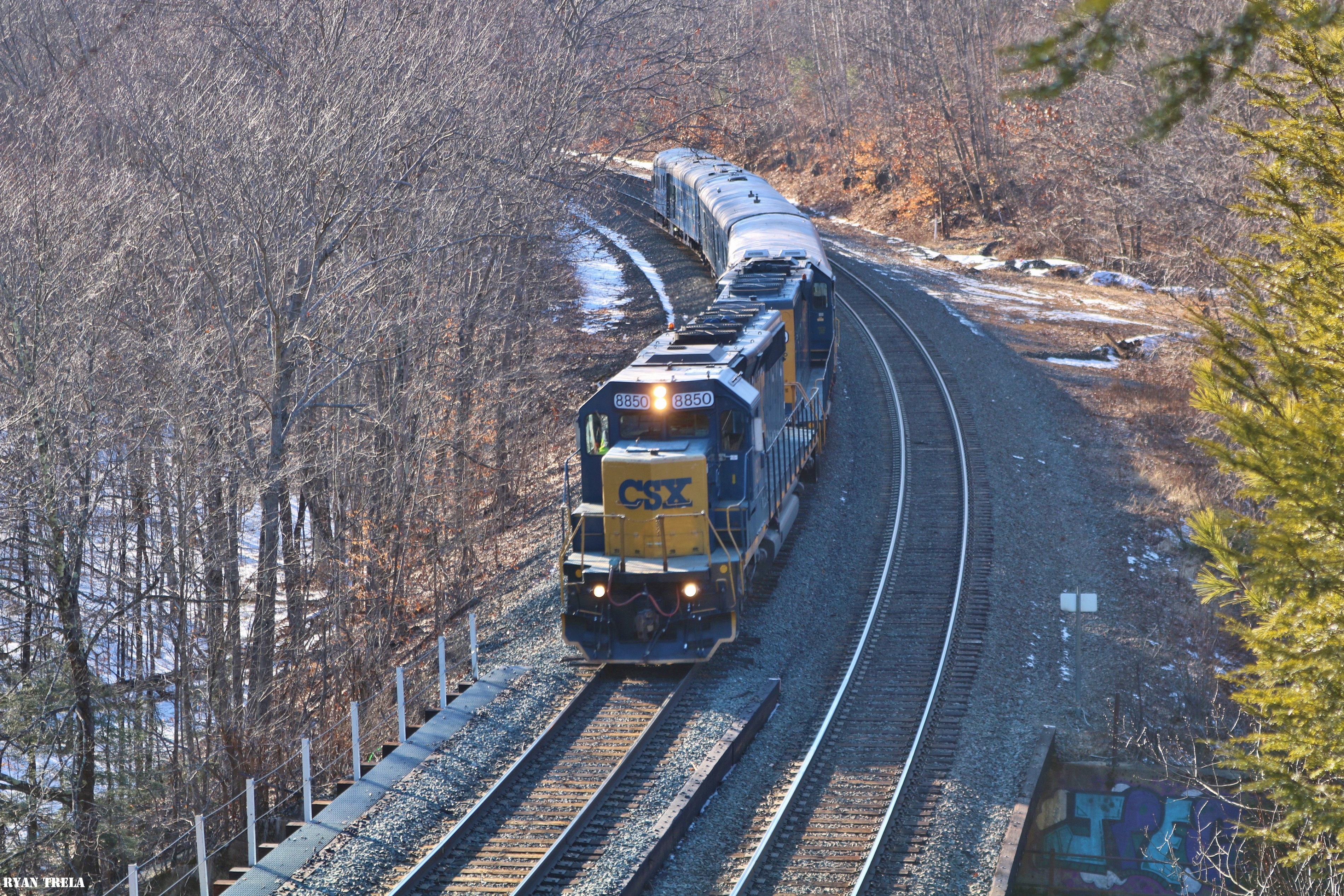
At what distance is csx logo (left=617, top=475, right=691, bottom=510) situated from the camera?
44.8ft

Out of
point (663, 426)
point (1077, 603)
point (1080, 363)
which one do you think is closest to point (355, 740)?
point (663, 426)

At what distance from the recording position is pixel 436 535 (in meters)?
21.4

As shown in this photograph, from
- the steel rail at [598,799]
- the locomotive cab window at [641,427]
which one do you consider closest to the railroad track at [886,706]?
the steel rail at [598,799]

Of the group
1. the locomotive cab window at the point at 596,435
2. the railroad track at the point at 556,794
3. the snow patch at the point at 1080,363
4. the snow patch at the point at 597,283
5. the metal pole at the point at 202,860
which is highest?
the snow patch at the point at 597,283

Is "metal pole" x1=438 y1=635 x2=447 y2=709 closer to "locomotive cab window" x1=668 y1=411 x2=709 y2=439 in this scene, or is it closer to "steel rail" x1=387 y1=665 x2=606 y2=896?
"steel rail" x1=387 y1=665 x2=606 y2=896

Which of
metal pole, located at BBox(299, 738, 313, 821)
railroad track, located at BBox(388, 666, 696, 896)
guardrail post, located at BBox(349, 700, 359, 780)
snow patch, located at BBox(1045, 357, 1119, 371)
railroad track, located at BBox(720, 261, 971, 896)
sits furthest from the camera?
snow patch, located at BBox(1045, 357, 1119, 371)

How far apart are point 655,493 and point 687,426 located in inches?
45.6

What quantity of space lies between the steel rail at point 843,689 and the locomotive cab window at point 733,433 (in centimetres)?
313

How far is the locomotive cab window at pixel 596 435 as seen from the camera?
47.9 ft

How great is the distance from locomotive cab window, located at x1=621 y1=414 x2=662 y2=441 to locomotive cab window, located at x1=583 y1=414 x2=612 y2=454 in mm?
300

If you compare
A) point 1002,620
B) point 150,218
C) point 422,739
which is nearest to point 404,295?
point 150,218

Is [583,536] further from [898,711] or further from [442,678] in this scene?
[898,711]

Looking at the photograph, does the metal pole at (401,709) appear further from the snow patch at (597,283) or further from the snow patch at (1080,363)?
the snow patch at (1080,363)

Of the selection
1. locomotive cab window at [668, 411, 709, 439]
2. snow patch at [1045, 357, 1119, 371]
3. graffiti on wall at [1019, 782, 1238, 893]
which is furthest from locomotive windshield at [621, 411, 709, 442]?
snow patch at [1045, 357, 1119, 371]
